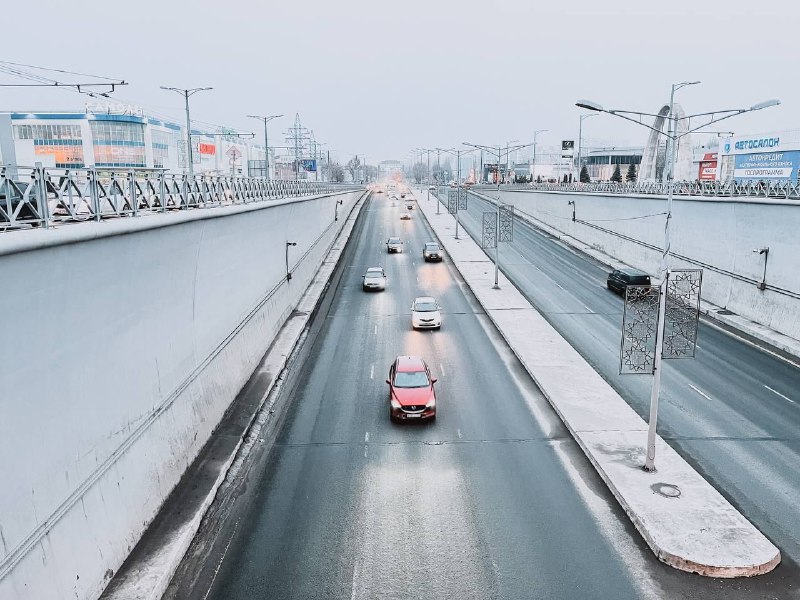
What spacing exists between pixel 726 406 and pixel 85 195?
19.4m

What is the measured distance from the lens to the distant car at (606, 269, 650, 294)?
36188 mm

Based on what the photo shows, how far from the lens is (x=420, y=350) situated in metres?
25.5

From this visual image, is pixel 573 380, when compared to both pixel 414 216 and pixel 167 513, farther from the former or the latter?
pixel 414 216

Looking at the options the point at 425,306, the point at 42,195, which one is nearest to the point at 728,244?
the point at 425,306

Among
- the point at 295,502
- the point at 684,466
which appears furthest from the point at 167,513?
the point at 684,466

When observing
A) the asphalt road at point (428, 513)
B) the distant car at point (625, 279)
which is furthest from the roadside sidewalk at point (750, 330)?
the asphalt road at point (428, 513)

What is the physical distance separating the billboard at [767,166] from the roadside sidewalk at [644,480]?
42.6 m

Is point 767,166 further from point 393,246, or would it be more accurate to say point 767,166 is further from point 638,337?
Answer: point 638,337

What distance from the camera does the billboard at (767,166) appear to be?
2190 inches

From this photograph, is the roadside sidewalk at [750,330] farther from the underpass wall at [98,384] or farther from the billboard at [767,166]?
the billboard at [767,166]

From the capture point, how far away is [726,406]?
63.4 ft

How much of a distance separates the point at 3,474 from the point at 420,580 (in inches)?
280

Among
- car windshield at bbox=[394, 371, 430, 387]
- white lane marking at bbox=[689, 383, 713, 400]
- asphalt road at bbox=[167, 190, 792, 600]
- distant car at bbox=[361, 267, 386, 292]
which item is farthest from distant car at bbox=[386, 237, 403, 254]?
white lane marking at bbox=[689, 383, 713, 400]

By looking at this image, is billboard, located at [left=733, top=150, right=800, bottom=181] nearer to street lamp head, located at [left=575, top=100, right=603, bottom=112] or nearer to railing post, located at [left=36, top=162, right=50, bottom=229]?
street lamp head, located at [left=575, top=100, right=603, bottom=112]
